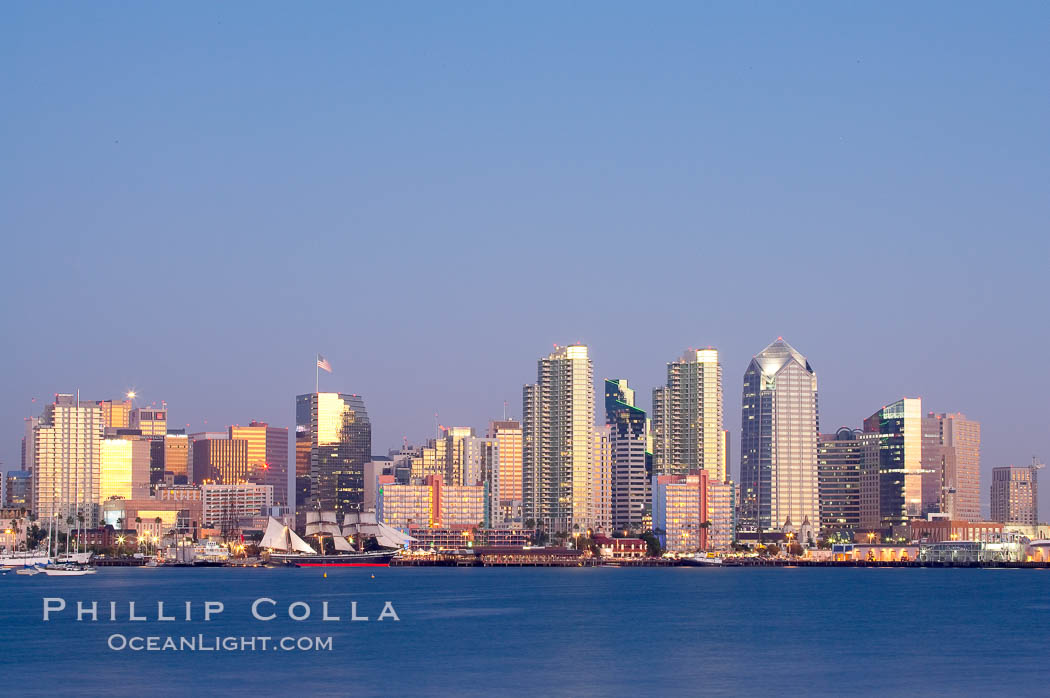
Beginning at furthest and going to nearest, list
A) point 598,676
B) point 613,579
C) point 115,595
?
point 613,579
point 115,595
point 598,676

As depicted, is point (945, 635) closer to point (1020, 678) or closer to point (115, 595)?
point (1020, 678)

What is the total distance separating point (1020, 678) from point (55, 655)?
136 feet

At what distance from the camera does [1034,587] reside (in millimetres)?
161750

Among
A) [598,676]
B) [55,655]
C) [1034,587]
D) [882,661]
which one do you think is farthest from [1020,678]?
[1034,587]

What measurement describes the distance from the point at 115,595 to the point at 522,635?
1936 inches

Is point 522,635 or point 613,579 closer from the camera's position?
point 522,635

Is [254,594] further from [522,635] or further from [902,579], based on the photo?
[902,579]

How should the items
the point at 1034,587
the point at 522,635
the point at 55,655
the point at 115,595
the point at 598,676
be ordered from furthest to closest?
the point at 1034,587
the point at 115,595
the point at 522,635
the point at 55,655
the point at 598,676

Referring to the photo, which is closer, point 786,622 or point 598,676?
point 598,676

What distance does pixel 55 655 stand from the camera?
243 feet

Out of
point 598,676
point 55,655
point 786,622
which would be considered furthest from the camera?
point 786,622

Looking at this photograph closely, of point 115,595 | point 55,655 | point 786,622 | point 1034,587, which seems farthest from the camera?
point 1034,587

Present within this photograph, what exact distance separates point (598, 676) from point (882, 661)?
15133mm

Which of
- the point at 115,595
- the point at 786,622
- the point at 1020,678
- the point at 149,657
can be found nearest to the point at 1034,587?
the point at 786,622
